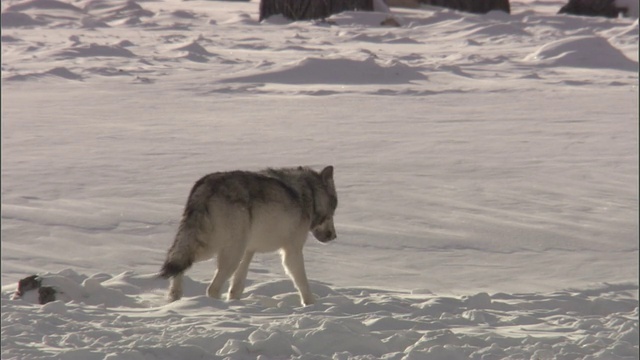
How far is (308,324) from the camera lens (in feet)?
18.5

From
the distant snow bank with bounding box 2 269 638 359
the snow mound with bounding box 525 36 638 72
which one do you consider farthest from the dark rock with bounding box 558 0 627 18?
the distant snow bank with bounding box 2 269 638 359

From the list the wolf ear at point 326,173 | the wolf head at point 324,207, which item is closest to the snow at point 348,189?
the wolf head at point 324,207

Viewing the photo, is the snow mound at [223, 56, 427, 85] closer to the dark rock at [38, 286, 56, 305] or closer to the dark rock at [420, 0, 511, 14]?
the dark rock at [38, 286, 56, 305]

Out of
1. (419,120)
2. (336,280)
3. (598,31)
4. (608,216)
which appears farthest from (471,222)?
(598,31)

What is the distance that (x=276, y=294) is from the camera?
674 centimetres

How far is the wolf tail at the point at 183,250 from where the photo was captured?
232 inches

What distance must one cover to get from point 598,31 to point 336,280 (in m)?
18.3

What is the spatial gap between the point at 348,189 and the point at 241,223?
4008 millimetres

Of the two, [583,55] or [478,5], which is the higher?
[478,5]

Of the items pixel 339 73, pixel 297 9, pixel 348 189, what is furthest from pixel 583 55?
pixel 348 189

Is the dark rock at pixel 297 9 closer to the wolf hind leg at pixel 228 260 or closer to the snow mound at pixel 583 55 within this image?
the snow mound at pixel 583 55

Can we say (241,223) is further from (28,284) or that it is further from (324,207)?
(28,284)

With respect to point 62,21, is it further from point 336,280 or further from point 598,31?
point 336,280

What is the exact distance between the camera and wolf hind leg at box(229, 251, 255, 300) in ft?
21.0
